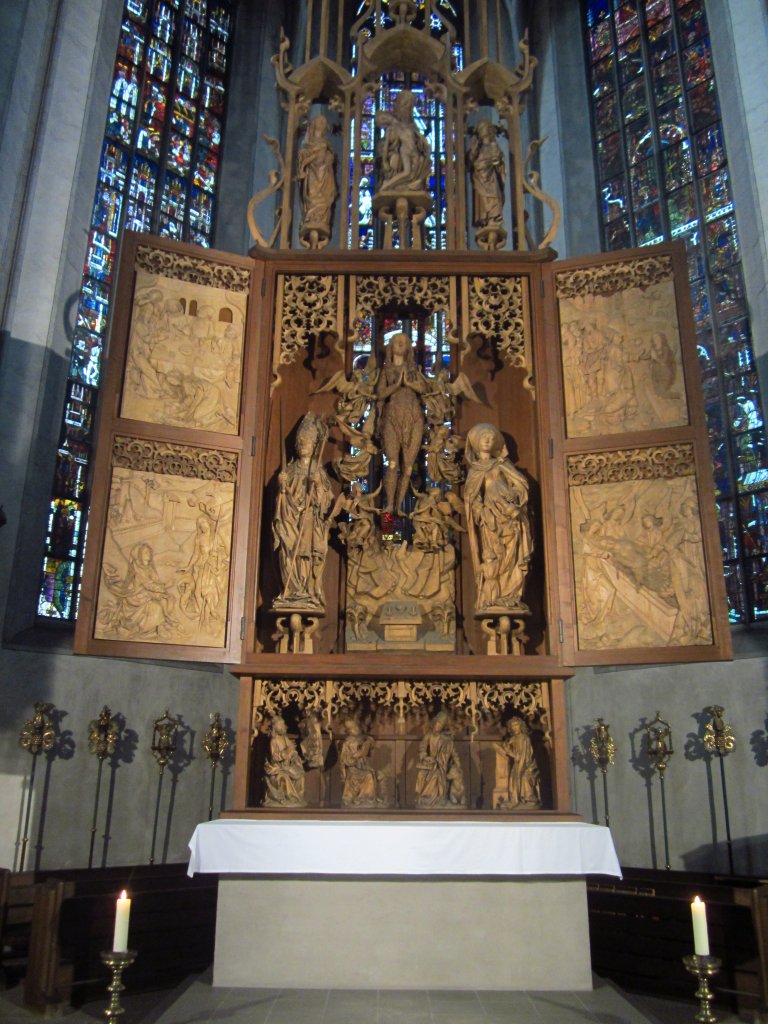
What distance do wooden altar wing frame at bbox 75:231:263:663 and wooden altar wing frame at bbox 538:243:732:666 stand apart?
2371 millimetres

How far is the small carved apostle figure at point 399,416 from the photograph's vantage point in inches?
295

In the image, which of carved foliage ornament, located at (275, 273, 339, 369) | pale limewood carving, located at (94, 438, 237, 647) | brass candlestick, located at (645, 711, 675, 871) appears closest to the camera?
pale limewood carving, located at (94, 438, 237, 647)

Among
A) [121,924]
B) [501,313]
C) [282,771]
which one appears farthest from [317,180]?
[121,924]

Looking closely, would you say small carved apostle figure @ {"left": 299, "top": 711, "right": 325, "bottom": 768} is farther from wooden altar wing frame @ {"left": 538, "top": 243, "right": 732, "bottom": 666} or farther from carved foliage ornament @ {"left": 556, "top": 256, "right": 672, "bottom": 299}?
carved foliage ornament @ {"left": 556, "top": 256, "right": 672, "bottom": 299}

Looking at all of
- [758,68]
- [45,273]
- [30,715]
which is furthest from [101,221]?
[758,68]

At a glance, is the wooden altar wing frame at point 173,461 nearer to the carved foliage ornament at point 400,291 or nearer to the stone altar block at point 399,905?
the carved foliage ornament at point 400,291

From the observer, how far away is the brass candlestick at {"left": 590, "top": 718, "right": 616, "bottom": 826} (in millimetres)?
10547

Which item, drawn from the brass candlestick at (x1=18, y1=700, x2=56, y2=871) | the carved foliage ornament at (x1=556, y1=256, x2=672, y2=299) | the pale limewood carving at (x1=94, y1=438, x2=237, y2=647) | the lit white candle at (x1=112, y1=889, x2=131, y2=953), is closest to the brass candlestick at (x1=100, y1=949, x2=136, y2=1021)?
the lit white candle at (x1=112, y1=889, x2=131, y2=953)

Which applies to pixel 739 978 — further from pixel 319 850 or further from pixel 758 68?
pixel 758 68

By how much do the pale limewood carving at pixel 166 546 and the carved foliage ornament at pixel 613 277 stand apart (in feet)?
9.86

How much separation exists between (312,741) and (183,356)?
303 centimetres

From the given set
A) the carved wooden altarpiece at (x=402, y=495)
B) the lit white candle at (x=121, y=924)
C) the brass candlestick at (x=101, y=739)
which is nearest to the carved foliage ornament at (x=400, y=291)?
the carved wooden altarpiece at (x=402, y=495)

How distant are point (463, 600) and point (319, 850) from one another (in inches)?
94.3

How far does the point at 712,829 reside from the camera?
399 inches
